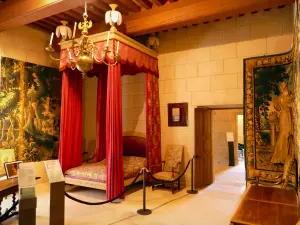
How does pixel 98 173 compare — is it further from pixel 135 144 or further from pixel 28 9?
pixel 28 9

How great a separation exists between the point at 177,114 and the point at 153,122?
0.63 metres

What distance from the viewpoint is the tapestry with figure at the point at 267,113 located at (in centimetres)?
430

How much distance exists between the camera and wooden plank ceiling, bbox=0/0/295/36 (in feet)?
12.8

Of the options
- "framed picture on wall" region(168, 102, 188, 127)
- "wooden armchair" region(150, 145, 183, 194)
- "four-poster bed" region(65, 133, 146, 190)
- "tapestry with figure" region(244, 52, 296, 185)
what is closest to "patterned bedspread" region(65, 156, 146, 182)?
"four-poster bed" region(65, 133, 146, 190)

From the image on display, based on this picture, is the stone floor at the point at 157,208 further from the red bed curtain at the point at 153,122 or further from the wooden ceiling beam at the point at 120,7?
the wooden ceiling beam at the point at 120,7

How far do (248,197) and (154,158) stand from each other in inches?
113

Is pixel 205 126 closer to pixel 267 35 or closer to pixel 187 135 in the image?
pixel 187 135

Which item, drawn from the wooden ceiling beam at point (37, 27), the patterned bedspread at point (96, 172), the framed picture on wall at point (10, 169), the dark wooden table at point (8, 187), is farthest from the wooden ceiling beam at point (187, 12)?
the dark wooden table at point (8, 187)

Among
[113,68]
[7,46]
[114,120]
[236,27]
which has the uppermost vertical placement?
[236,27]

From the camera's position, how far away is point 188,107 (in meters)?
5.61

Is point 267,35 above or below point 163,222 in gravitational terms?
above

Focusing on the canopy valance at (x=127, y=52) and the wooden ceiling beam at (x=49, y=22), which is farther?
the wooden ceiling beam at (x=49, y=22)

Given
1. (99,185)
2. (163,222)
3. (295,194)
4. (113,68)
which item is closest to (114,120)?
(113,68)

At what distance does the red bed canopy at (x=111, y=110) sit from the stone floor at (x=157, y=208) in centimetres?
49
